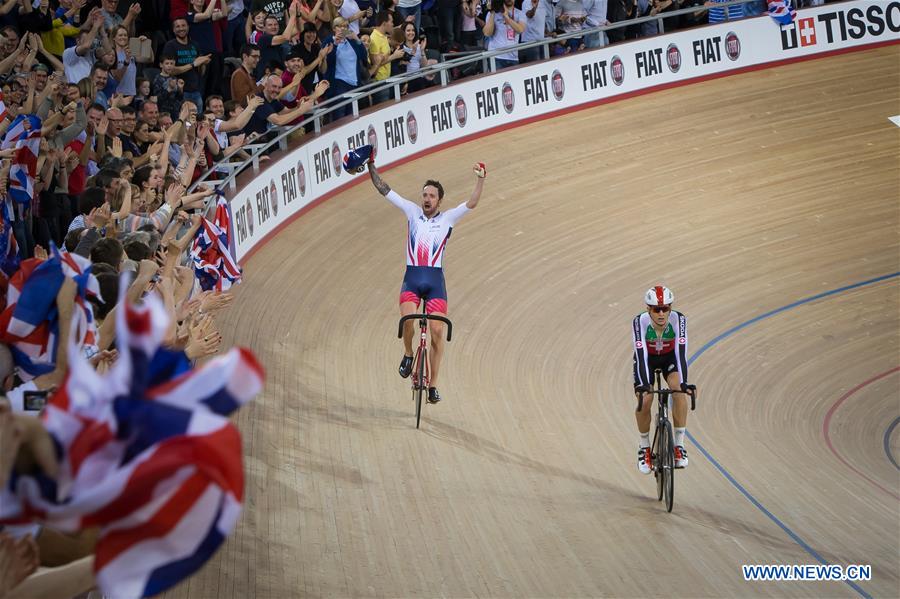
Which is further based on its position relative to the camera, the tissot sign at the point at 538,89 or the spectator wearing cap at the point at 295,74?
the spectator wearing cap at the point at 295,74

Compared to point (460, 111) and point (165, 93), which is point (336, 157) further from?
point (165, 93)

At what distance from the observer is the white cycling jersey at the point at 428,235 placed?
28.9 ft

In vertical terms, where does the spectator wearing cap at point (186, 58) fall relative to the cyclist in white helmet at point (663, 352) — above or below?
above

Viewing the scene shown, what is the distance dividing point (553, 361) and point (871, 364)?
3.01m

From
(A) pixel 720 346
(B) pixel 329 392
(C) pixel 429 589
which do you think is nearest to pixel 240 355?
(C) pixel 429 589

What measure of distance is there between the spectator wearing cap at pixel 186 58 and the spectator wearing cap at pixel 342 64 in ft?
6.16

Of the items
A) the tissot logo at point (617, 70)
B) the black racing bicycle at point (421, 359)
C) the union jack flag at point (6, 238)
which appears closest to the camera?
the union jack flag at point (6, 238)

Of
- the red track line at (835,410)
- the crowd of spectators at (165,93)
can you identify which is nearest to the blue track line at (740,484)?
the red track line at (835,410)

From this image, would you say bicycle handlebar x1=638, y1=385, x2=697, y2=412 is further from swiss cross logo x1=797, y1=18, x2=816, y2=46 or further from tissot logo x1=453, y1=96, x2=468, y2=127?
swiss cross logo x1=797, y1=18, x2=816, y2=46

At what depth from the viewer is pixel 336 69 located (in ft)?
43.5

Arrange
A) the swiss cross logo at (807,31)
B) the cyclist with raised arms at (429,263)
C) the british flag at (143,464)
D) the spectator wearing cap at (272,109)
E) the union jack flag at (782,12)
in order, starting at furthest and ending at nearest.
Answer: the swiss cross logo at (807,31), the union jack flag at (782,12), the spectator wearing cap at (272,109), the cyclist with raised arms at (429,263), the british flag at (143,464)

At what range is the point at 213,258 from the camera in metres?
8.90

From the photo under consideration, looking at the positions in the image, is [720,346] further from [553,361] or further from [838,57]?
[838,57]

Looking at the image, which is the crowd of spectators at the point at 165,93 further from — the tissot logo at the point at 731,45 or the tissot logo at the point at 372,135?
the tissot logo at the point at 372,135
